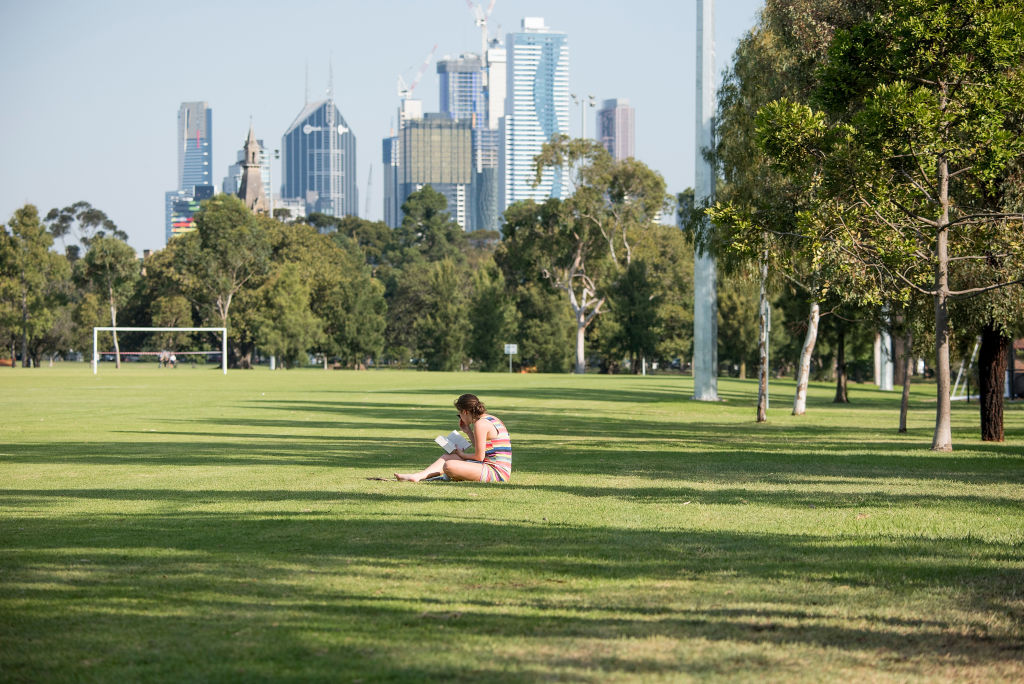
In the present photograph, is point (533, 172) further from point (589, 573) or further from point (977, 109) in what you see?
point (589, 573)

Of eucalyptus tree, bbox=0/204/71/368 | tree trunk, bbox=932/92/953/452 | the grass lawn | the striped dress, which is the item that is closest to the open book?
the striped dress

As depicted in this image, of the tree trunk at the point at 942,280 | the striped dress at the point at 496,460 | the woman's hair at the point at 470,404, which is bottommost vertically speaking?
the striped dress at the point at 496,460

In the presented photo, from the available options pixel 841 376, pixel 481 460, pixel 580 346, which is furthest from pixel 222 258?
pixel 481 460

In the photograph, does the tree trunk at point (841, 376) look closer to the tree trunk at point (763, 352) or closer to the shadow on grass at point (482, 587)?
the tree trunk at point (763, 352)

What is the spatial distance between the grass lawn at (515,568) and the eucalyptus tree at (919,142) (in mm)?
3691

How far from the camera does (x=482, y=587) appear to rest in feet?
23.8

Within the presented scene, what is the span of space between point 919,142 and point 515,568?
1254 centimetres

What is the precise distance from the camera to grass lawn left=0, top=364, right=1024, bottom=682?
562 cm

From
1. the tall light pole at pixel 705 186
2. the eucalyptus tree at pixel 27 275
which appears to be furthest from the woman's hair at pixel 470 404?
the eucalyptus tree at pixel 27 275

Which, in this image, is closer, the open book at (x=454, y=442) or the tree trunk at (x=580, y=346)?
the open book at (x=454, y=442)

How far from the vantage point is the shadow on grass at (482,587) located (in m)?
5.94

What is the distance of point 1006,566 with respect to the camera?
8.20 m

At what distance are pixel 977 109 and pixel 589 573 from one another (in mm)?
13337

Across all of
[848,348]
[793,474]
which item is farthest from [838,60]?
[848,348]
